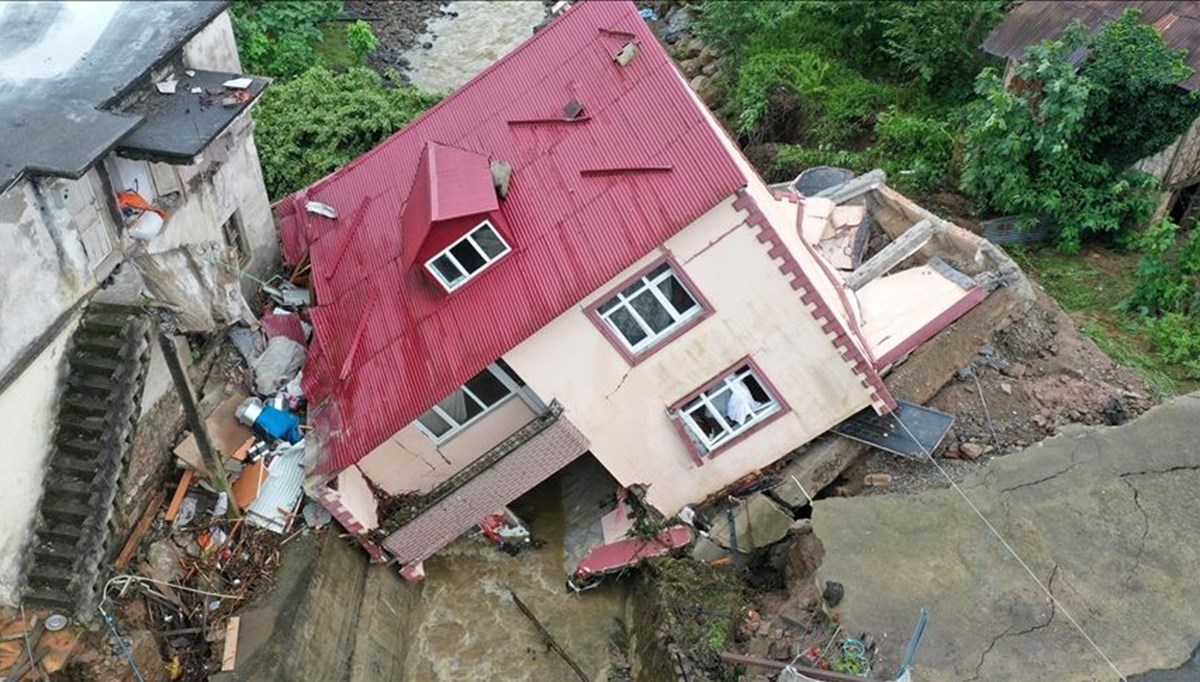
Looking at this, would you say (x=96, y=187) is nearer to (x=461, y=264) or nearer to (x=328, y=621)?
(x=461, y=264)

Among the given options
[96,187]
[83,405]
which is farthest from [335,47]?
[83,405]

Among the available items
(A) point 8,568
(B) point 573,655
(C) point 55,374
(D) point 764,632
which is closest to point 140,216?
(C) point 55,374

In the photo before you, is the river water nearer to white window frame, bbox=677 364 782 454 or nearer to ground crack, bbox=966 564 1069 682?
white window frame, bbox=677 364 782 454

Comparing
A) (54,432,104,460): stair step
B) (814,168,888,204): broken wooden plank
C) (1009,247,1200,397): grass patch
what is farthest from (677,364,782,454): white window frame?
(54,432,104,460): stair step

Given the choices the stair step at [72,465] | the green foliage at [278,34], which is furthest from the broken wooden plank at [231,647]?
the green foliage at [278,34]

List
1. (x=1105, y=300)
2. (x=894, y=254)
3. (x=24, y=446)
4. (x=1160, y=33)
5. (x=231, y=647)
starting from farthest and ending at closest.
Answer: (x=1160, y=33)
(x=1105, y=300)
(x=894, y=254)
(x=231, y=647)
(x=24, y=446)

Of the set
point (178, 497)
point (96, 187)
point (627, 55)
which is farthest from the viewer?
point (627, 55)

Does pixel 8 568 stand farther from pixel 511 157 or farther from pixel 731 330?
pixel 731 330
